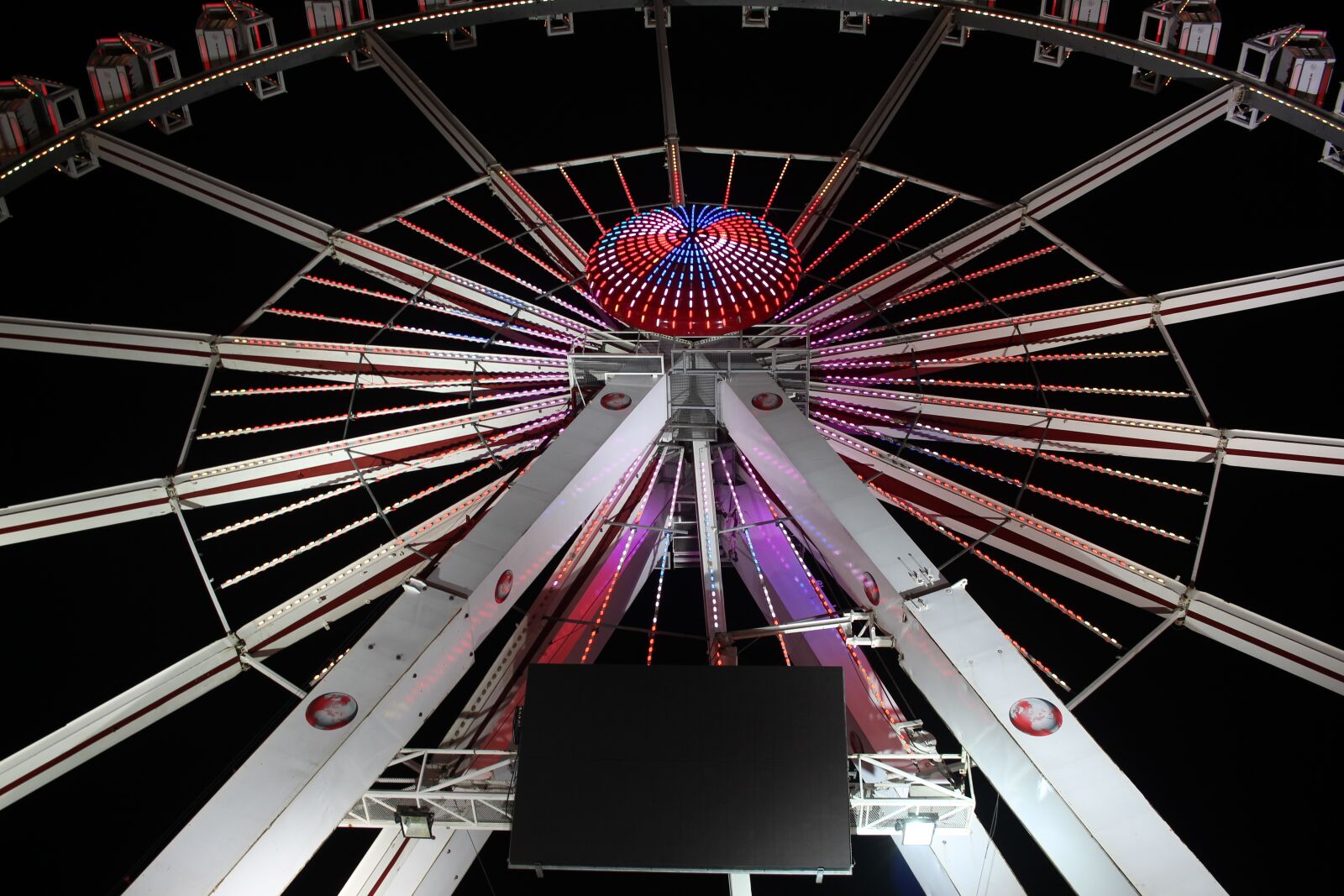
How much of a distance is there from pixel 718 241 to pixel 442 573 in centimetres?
643

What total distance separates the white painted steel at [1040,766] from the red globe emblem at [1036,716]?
45 mm

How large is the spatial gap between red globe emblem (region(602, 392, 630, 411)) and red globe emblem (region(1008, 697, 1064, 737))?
6.96 m

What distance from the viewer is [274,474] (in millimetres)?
15523

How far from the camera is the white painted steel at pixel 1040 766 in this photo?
9.76 meters

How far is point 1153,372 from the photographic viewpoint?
28781mm

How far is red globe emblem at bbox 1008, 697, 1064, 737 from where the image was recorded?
10.7m

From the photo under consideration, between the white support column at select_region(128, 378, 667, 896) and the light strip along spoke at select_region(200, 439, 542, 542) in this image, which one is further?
the light strip along spoke at select_region(200, 439, 542, 542)

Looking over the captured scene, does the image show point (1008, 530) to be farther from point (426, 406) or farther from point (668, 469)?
point (426, 406)

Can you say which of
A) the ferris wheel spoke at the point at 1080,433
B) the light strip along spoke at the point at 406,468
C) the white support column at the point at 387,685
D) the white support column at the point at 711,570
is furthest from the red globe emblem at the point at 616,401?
the ferris wheel spoke at the point at 1080,433

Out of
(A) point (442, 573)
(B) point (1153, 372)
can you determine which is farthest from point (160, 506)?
(B) point (1153, 372)

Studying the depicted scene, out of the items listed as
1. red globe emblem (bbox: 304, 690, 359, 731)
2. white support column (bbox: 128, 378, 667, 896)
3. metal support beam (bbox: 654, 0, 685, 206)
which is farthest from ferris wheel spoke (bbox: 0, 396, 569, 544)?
metal support beam (bbox: 654, 0, 685, 206)

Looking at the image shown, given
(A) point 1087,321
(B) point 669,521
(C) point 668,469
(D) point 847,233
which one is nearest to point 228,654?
(B) point 669,521

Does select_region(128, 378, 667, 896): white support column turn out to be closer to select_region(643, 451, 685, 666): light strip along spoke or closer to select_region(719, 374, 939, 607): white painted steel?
select_region(719, 374, 939, 607): white painted steel

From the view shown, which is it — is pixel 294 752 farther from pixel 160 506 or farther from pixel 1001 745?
pixel 1001 745
